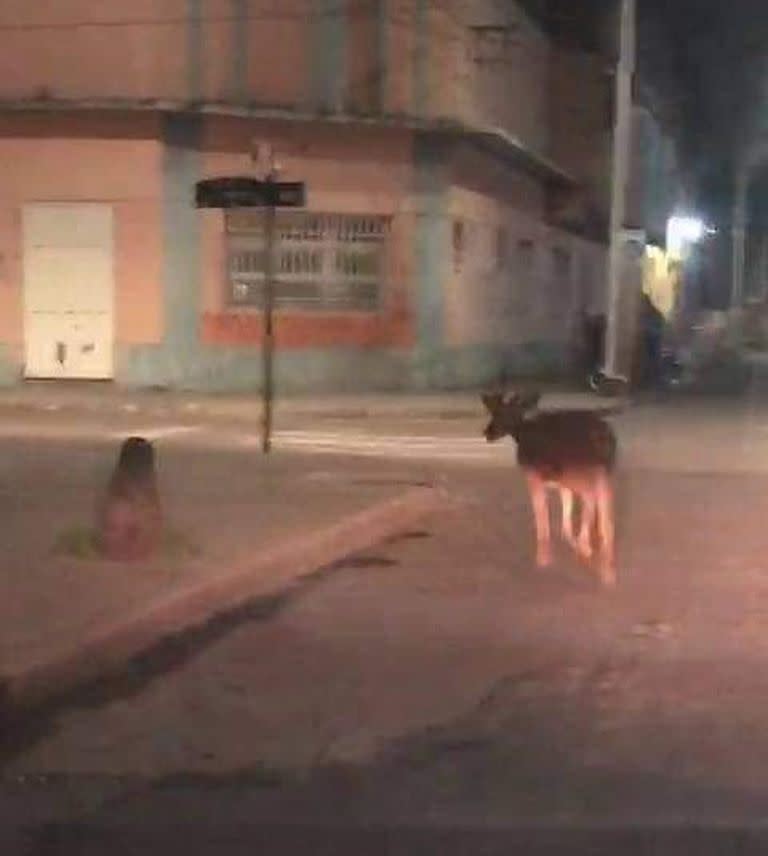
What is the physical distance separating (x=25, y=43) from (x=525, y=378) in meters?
11.6

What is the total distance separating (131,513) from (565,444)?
272 cm

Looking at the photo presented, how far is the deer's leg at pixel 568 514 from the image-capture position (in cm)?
1195

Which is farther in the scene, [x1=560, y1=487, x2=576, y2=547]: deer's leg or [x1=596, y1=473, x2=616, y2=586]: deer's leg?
[x1=560, y1=487, x2=576, y2=547]: deer's leg

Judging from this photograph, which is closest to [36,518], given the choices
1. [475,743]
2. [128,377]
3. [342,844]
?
[475,743]

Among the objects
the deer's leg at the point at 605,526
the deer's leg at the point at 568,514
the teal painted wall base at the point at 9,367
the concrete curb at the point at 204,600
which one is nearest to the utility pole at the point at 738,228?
the teal painted wall base at the point at 9,367

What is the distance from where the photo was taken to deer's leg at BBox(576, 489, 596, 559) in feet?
38.2

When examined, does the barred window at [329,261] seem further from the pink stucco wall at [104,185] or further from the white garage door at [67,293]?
the white garage door at [67,293]

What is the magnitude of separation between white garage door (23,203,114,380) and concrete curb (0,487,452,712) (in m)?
13.7

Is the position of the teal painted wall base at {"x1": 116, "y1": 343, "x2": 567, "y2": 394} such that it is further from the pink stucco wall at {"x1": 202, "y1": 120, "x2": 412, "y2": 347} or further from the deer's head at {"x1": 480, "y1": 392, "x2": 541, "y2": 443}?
the deer's head at {"x1": 480, "y1": 392, "x2": 541, "y2": 443}

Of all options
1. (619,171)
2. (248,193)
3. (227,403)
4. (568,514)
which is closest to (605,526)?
(568,514)

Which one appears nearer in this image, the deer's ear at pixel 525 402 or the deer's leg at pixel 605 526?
the deer's leg at pixel 605 526

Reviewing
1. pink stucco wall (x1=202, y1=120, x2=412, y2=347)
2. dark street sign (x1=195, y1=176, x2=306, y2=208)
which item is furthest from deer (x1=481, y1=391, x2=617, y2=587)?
pink stucco wall (x1=202, y1=120, x2=412, y2=347)

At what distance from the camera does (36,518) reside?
13.0 m

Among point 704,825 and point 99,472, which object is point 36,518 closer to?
point 99,472
